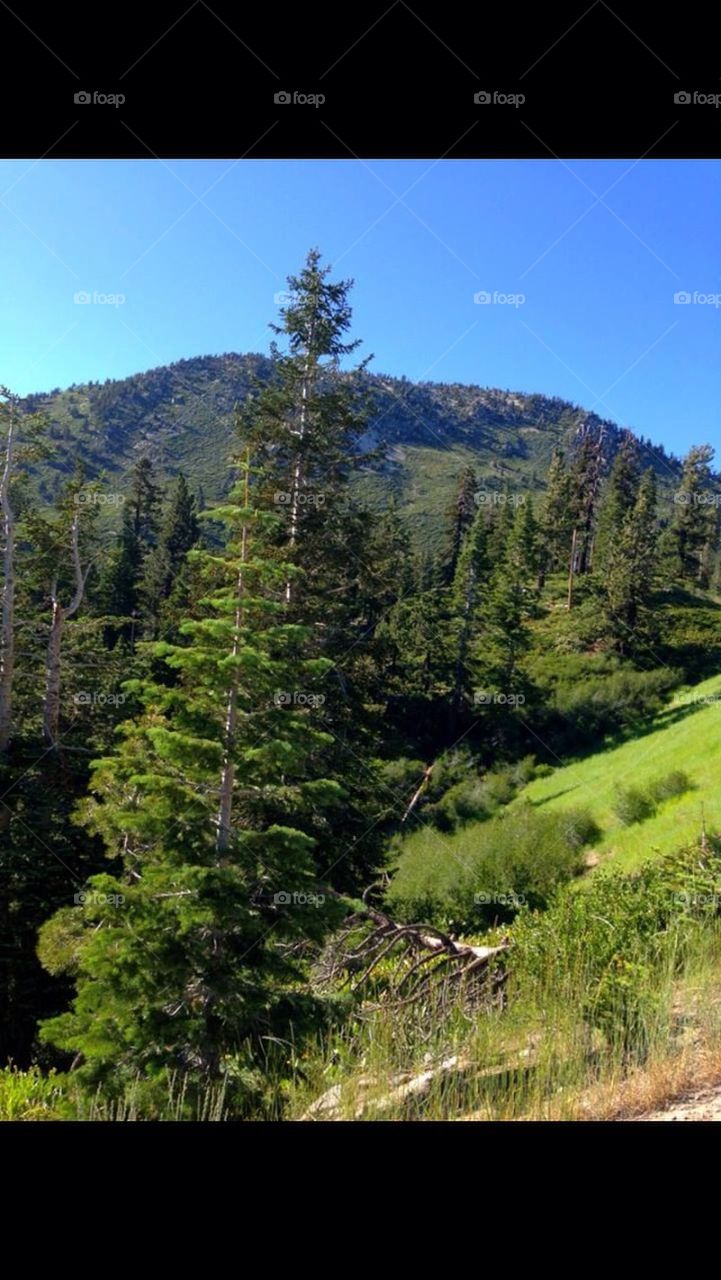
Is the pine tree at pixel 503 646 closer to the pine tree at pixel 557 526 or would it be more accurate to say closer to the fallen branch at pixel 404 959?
the pine tree at pixel 557 526

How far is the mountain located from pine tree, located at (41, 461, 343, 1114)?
56610 mm

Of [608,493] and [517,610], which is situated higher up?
[608,493]

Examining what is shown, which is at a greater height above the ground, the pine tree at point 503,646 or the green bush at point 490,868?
the pine tree at point 503,646

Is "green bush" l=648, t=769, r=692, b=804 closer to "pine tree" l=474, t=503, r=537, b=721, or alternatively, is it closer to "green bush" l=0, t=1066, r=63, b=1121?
"pine tree" l=474, t=503, r=537, b=721

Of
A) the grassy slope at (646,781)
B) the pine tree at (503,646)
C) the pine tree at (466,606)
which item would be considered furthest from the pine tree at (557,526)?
the grassy slope at (646,781)

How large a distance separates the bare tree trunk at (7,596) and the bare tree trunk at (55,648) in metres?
0.48

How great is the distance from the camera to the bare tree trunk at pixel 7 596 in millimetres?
7871

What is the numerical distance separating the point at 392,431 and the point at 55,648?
12686cm

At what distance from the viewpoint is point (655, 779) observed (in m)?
18.4
